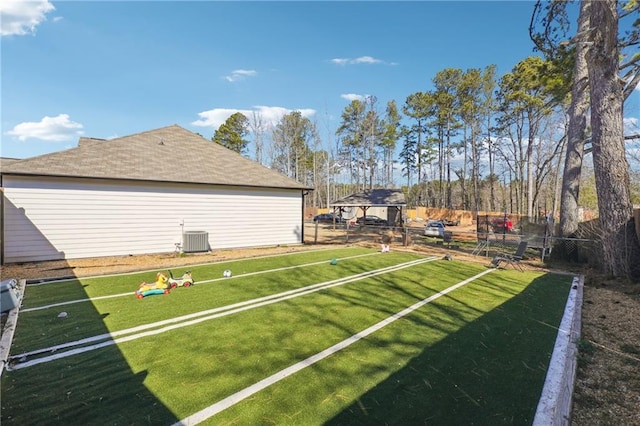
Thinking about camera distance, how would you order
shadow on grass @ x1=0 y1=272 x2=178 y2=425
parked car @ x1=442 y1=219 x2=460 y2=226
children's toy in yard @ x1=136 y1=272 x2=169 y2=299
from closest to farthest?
shadow on grass @ x1=0 y1=272 x2=178 y2=425 → children's toy in yard @ x1=136 y1=272 x2=169 y2=299 → parked car @ x1=442 y1=219 x2=460 y2=226

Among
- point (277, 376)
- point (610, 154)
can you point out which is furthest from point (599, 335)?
point (610, 154)

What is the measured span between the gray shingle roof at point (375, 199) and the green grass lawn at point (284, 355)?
12.7 meters

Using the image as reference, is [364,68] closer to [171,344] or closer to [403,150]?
[403,150]

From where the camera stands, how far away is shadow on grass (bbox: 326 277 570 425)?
8.42 feet

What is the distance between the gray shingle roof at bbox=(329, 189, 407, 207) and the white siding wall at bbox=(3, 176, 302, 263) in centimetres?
746

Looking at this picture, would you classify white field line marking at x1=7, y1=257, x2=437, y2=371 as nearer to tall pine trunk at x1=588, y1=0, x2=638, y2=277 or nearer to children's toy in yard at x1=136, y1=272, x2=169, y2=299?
children's toy in yard at x1=136, y1=272, x2=169, y2=299

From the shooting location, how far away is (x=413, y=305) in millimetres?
5801

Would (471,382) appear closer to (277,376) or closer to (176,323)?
(277,376)

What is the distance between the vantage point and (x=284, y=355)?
3.67 m

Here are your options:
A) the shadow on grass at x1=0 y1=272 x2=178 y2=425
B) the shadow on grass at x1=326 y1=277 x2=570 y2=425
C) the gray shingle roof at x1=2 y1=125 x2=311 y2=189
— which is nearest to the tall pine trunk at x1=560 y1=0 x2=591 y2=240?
the shadow on grass at x1=326 y1=277 x2=570 y2=425

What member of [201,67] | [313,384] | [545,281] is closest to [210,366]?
[313,384]

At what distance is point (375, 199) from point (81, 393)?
1931cm

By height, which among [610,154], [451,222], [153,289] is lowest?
[153,289]

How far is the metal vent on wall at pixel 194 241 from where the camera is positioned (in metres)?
11.5
